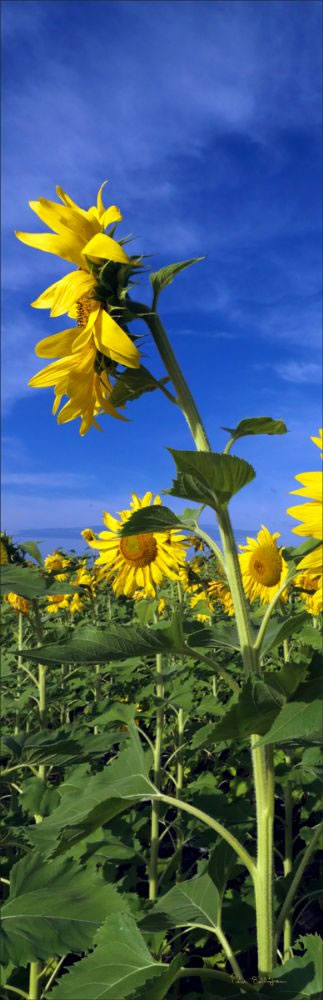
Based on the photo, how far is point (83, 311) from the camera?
168cm

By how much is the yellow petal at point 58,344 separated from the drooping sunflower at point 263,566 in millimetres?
1897

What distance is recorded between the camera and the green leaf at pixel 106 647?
1.39 m

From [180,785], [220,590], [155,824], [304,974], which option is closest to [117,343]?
[304,974]

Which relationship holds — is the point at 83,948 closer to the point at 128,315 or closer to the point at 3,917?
the point at 3,917

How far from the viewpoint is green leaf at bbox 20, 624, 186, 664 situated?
4.55ft

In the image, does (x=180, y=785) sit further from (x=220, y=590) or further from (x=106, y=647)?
(x=106, y=647)

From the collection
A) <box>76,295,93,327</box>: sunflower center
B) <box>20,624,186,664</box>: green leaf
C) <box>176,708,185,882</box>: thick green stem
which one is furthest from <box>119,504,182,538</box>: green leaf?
<box>176,708,185,882</box>: thick green stem

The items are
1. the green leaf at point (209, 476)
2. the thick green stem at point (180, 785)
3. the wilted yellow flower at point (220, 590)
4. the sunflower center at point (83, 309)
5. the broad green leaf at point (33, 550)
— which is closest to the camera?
the green leaf at point (209, 476)

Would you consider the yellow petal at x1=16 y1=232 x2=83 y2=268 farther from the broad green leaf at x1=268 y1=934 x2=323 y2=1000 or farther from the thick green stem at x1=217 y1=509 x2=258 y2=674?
the broad green leaf at x1=268 y1=934 x2=323 y2=1000

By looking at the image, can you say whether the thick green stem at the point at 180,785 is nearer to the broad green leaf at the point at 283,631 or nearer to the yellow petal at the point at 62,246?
the broad green leaf at the point at 283,631

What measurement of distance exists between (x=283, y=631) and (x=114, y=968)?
0.88 meters

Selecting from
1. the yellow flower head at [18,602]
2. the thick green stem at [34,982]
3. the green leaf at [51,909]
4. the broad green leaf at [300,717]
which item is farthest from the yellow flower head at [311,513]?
the yellow flower head at [18,602]

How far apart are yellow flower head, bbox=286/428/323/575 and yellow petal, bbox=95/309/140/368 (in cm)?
51

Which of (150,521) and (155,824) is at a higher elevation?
(150,521)
